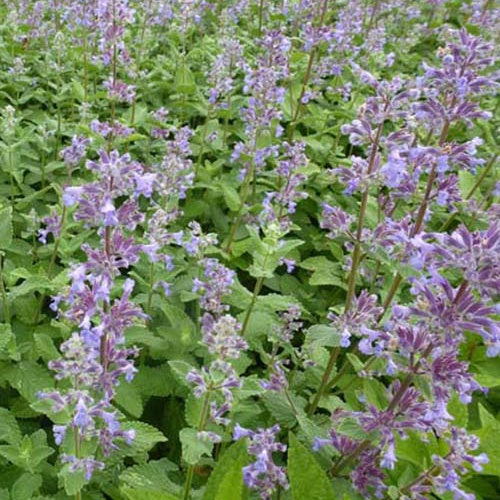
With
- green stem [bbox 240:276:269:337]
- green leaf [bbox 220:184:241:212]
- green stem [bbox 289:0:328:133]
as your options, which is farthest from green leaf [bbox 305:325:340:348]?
green stem [bbox 289:0:328:133]

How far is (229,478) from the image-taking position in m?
2.58

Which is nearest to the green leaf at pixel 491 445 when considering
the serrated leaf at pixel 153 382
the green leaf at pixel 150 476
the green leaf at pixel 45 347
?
the green leaf at pixel 150 476

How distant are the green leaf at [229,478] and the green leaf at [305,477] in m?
0.22

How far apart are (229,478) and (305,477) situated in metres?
0.41

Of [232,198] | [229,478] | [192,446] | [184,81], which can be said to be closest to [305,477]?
[229,478]

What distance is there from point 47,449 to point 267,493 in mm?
1126

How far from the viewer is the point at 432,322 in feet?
8.77

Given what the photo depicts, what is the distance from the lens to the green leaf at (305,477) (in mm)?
2803

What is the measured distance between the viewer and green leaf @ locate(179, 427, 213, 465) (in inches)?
110

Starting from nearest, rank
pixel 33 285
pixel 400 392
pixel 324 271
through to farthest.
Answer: pixel 400 392 < pixel 33 285 < pixel 324 271

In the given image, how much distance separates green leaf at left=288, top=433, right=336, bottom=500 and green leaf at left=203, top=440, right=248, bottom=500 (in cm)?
22

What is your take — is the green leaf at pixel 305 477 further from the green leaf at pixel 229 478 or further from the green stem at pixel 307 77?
the green stem at pixel 307 77

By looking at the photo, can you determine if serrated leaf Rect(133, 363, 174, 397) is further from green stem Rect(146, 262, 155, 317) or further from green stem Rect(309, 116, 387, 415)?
green stem Rect(309, 116, 387, 415)

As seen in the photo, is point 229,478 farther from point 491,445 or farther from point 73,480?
point 491,445
